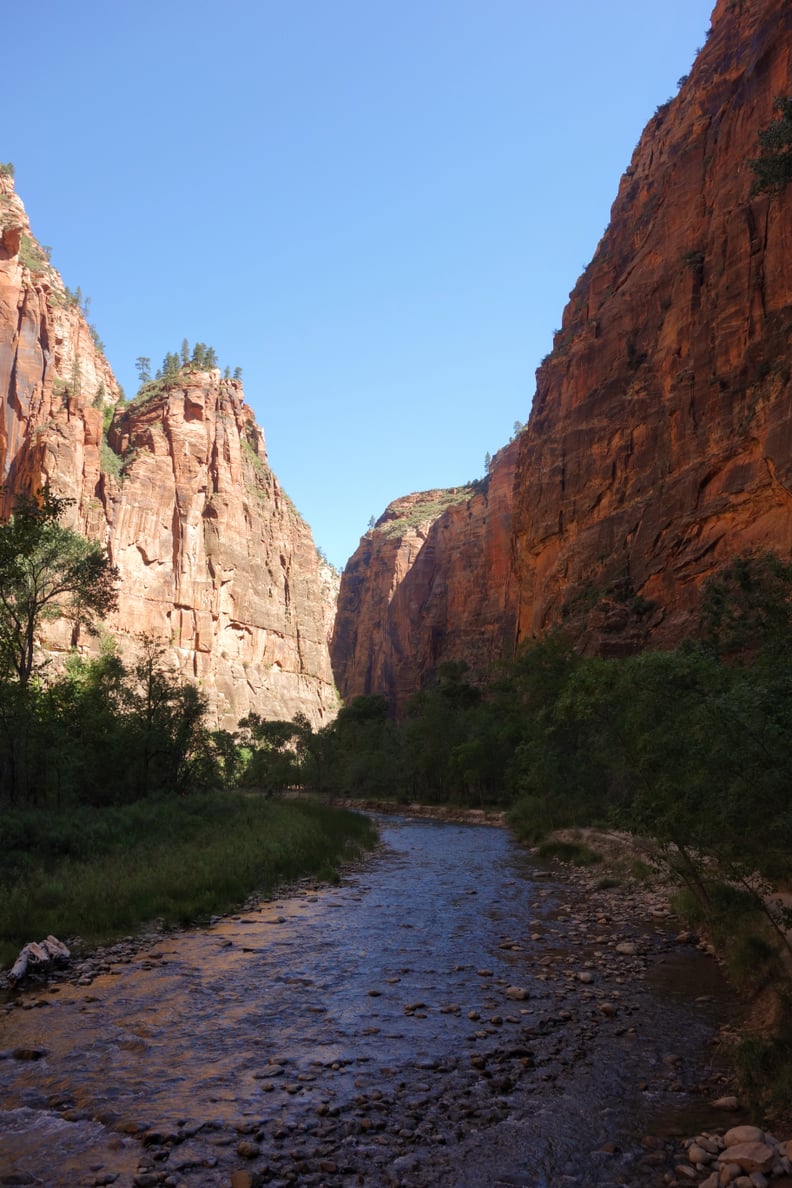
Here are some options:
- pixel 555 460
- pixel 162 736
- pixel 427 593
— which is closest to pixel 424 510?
pixel 427 593

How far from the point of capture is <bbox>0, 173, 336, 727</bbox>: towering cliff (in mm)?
81438

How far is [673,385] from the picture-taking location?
50.1 metres

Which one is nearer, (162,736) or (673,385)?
(162,736)

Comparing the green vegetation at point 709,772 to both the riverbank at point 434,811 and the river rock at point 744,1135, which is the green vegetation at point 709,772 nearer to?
the river rock at point 744,1135

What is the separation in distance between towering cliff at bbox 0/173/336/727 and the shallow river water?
232 feet

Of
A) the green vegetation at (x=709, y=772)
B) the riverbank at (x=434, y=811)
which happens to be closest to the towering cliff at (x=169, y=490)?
the riverbank at (x=434, y=811)

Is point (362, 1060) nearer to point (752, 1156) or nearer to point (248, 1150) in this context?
point (248, 1150)

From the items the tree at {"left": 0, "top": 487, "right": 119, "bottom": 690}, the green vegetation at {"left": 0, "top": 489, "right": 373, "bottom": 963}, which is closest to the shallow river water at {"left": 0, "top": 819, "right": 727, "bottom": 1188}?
the green vegetation at {"left": 0, "top": 489, "right": 373, "bottom": 963}

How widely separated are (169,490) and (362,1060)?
98.2m

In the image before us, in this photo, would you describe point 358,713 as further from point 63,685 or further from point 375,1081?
point 375,1081

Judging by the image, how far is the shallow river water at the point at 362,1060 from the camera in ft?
19.6

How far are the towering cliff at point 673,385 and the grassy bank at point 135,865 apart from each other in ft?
89.9

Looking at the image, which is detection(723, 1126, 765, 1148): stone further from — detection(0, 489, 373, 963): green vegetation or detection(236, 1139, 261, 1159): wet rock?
detection(0, 489, 373, 963): green vegetation

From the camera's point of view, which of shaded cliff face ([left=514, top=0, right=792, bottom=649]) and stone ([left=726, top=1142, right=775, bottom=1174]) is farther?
shaded cliff face ([left=514, top=0, right=792, bottom=649])
